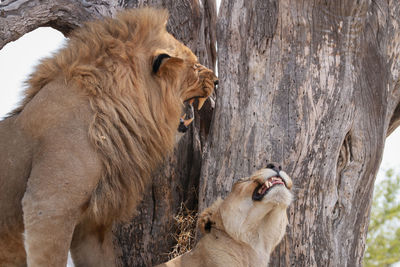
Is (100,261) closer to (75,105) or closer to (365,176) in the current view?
(75,105)

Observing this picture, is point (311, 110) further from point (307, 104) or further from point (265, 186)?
point (265, 186)

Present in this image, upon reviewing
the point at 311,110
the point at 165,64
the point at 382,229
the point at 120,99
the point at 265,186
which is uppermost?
the point at 165,64

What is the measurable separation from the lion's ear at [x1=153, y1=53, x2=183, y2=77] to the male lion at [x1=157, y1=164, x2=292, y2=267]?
880 mm

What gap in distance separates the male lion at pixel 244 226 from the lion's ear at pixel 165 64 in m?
0.88

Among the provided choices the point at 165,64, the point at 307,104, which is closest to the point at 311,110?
the point at 307,104

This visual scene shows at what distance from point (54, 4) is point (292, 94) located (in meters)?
1.99

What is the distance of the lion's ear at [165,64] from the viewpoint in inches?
156

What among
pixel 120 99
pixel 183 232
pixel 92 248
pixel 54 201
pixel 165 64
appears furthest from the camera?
pixel 183 232

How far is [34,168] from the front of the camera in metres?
3.60

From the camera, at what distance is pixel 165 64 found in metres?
4.03

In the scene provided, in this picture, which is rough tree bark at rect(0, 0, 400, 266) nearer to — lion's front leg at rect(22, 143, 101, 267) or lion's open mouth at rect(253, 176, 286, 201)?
lion's open mouth at rect(253, 176, 286, 201)

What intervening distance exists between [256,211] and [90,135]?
46.4 inches

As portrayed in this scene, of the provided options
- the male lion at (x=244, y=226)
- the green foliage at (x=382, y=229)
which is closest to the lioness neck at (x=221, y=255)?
the male lion at (x=244, y=226)

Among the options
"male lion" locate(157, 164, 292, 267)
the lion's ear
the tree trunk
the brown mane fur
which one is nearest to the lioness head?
"male lion" locate(157, 164, 292, 267)
